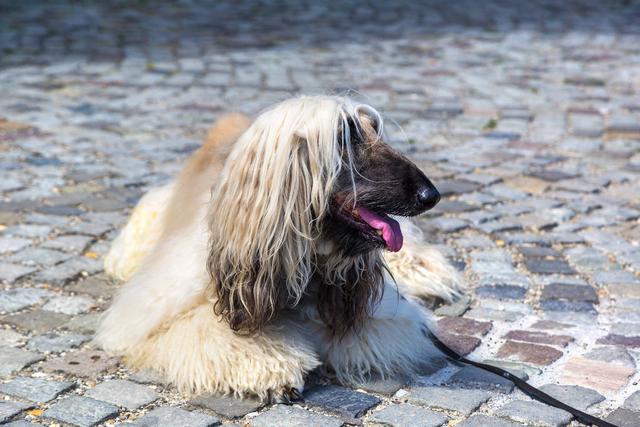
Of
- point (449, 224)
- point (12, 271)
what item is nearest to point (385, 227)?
point (12, 271)

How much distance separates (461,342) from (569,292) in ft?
2.87

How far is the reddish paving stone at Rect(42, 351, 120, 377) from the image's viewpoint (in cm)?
403

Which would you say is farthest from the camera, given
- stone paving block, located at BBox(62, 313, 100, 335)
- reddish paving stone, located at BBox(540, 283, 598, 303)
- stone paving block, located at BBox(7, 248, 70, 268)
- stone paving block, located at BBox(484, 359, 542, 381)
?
stone paving block, located at BBox(7, 248, 70, 268)

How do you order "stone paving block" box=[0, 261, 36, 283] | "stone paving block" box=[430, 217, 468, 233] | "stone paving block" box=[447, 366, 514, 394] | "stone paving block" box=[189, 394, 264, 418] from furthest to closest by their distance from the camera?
"stone paving block" box=[430, 217, 468, 233]
"stone paving block" box=[0, 261, 36, 283]
"stone paving block" box=[447, 366, 514, 394]
"stone paving block" box=[189, 394, 264, 418]

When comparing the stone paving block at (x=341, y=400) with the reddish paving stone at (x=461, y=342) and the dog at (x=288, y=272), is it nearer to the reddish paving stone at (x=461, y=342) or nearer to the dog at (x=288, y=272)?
the dog at (x=288, y=272)

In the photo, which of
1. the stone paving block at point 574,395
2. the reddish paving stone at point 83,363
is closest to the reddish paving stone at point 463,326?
the stone paving block at point 574,395

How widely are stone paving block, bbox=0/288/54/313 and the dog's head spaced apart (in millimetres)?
1438

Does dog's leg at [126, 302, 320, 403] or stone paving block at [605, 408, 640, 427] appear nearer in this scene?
stone paving block at [605, 408, 640, 427]

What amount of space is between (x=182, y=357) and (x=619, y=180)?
4066mm

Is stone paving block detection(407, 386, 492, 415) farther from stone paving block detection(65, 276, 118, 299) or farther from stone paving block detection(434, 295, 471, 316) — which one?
stone paving block detection(65, 276, 118, 299)

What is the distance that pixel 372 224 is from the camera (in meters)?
3.55

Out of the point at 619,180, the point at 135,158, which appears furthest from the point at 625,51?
the point at 135,158

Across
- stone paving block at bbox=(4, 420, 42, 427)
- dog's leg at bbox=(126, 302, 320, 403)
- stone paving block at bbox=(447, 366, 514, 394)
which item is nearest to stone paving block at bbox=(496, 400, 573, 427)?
stone paving block at bbox=(447, 366, 514, 394)

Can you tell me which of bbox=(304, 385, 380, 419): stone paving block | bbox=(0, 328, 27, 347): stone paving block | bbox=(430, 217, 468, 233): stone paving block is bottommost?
bbox=(0, 328, 27, 347): stone paving block
